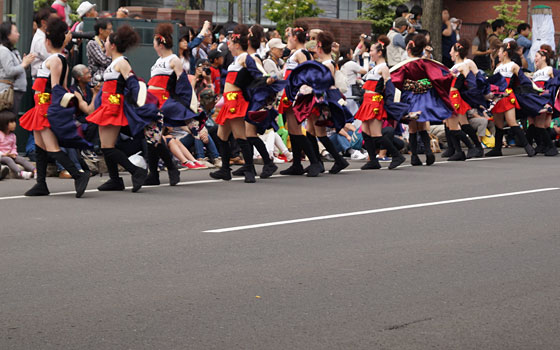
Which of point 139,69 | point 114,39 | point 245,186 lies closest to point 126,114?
point 114,39

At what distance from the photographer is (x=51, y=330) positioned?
618cm

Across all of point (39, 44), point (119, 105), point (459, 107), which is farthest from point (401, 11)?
point (119, 105)

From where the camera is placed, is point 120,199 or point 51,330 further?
point 120,199

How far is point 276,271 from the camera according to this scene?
793 cm

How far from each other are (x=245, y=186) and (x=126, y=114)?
1882 mm

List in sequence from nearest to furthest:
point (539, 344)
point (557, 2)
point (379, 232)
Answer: point (539, 344) < point (379, 232) < point (557, 2)

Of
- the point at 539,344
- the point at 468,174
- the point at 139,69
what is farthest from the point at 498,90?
the point at 539,344

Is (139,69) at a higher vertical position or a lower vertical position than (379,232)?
higher

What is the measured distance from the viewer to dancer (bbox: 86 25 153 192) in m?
12.5

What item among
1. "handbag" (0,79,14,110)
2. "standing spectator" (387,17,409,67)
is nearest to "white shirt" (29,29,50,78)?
"handbag" (0,79,14,110)

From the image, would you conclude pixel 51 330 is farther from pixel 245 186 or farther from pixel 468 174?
pixel 468 174

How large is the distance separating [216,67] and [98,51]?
108 inches

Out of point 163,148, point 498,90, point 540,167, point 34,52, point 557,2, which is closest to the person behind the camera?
point 163,148

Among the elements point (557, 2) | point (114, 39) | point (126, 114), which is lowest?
point (126, 114)
